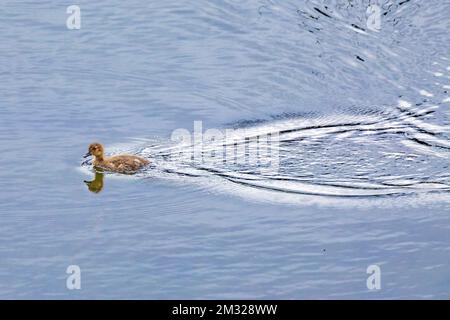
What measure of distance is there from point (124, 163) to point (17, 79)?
3.92 metres

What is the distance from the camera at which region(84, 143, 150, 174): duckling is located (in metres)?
14.0

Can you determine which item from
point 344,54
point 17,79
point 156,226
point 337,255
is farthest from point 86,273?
point 344,54

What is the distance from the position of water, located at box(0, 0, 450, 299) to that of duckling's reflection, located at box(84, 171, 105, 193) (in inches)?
1.1

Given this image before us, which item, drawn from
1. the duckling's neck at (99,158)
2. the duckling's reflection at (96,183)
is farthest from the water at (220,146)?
the duckling's neck at (99,158)

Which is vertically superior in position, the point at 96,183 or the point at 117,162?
the point at 117,162

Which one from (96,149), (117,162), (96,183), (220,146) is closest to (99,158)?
(96,149)

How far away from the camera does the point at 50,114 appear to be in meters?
16.0

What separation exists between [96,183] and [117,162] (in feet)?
1.16

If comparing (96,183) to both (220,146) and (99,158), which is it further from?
(220,146)

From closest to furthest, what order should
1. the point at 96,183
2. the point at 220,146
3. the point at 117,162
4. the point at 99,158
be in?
1. the point at 96,183
2. the point at 117,162
3. the point at 99,158
4. the point at 220,146

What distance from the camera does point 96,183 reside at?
13992 millimetres

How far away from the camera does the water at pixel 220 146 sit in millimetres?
11836

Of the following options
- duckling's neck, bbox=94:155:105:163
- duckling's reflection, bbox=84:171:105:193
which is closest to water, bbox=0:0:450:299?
duckling's reflection, bbox=84:171:105:193

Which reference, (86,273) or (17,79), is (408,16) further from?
(86,273)
